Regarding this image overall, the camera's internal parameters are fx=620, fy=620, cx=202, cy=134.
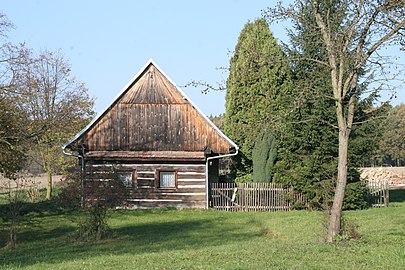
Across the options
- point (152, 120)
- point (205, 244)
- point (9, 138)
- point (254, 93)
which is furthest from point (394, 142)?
point (205, 244)

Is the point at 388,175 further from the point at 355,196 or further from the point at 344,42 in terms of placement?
the point at 344,42

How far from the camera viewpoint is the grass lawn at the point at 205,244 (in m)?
12.3

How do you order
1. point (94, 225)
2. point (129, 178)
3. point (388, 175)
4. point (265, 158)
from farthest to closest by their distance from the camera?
point (388, 175), point (265, 158), point (129, 178), point (94, 225)

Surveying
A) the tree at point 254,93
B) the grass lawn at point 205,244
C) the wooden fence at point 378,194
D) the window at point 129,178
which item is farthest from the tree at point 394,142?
the grass lawn at point 205,244

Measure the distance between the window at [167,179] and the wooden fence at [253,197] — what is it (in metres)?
2.19

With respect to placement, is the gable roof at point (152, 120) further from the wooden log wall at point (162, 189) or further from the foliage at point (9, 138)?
the foliage at point (9, 138)

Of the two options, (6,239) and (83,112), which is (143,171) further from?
(83,112)

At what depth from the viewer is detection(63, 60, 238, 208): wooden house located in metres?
33.4

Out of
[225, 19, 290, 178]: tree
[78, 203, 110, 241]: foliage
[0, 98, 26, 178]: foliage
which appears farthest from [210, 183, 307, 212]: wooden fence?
[78, 203, 110, 241]: foliage

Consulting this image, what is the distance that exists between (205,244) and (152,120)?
15320mm

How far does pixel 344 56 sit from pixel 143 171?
19636 millimetres

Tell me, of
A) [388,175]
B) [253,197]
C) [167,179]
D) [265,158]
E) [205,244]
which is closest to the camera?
[205,244]

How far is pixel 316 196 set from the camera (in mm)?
33156

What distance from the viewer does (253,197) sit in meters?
34.1
